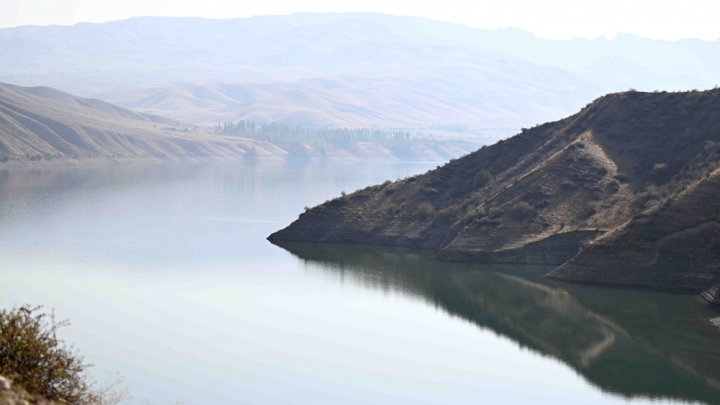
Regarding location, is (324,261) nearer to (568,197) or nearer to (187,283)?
(187,283)

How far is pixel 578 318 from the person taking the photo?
5103 centimetres

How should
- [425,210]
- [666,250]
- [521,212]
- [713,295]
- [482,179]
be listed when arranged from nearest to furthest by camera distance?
[713,295], [666,250], [521,212], [425,210], [482,179]

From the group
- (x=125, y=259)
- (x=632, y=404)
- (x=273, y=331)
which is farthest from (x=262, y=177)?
(x=632, y=404)

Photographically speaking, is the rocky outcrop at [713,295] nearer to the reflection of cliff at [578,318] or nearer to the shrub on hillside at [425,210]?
the reflection of cliff at [578,318]

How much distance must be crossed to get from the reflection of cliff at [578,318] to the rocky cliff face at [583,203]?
7.77ft

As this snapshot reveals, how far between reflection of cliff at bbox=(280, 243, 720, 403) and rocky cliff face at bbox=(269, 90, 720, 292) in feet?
7.77

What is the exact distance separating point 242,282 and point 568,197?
25.2 m

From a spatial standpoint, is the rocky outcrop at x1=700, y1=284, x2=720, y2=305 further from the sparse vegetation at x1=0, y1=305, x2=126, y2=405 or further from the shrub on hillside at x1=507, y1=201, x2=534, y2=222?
the sparse vegetation at x1=0, y1=305, x2=126, y2=405

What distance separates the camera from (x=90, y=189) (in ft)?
456

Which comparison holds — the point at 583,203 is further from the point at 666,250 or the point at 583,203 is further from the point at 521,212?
the point at 666,250

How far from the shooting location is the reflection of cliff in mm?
39091

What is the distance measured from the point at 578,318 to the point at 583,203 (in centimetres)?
1989

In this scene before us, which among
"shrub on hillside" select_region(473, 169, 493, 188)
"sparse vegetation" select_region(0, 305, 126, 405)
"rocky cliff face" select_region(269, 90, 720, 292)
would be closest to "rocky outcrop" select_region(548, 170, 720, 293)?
"rocky cliff face" select_region(269, 90, 720, 292)

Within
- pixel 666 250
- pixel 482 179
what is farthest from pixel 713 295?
pixel 482 179
